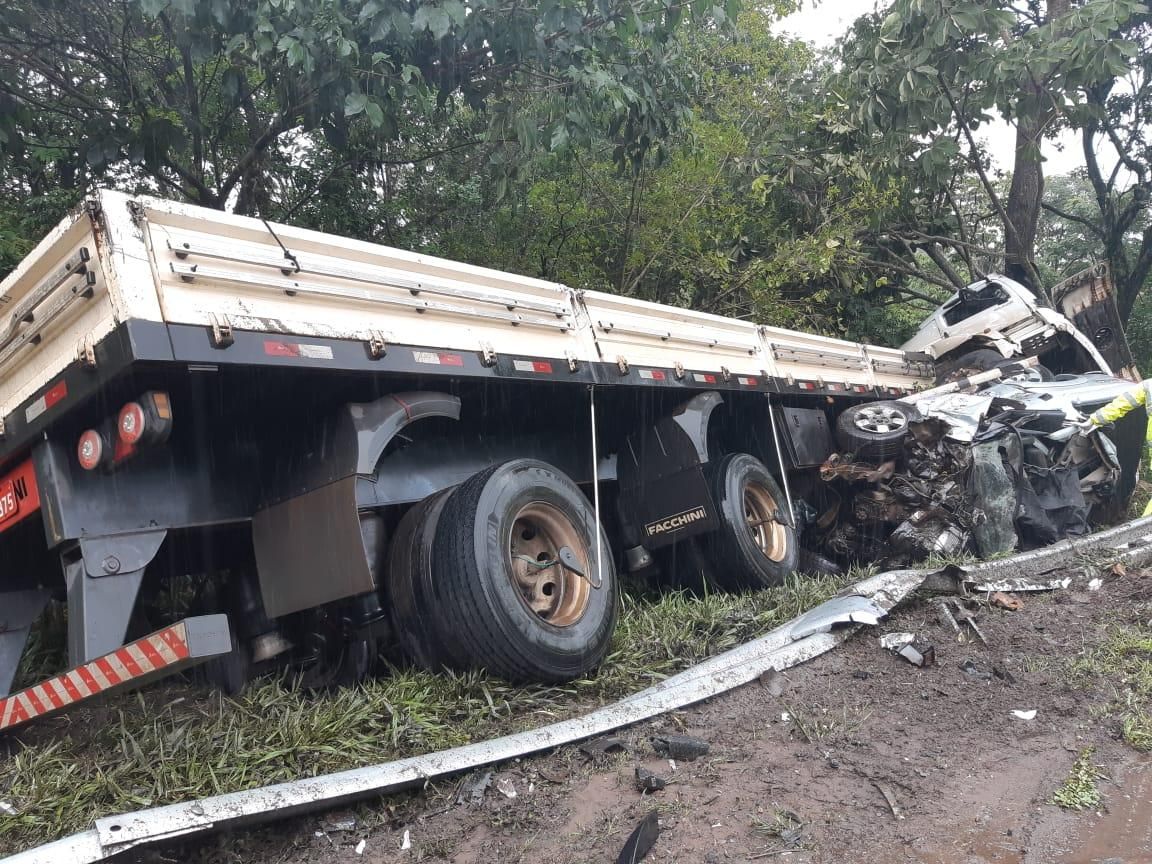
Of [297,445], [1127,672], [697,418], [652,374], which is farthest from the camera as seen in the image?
[697,418]

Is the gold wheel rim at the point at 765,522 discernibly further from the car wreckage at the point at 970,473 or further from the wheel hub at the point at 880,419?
the wheel hub at the point at 880,419

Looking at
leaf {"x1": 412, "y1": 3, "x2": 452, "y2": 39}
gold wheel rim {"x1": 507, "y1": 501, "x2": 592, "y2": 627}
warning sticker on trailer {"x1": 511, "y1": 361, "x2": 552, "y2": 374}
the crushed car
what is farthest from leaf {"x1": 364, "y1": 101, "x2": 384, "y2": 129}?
the crushed car

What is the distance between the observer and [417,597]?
374 centimetres

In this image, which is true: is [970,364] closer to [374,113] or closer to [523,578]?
[374,113]

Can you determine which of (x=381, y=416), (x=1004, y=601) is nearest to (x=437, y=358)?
(x=381, y=416)

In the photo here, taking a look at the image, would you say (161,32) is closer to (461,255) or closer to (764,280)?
(461,255)

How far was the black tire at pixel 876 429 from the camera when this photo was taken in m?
6.87

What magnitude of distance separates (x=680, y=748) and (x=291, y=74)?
5275 millimetres

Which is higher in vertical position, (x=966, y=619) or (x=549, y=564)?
(x=549, y=564)

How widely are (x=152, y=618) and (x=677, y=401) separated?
3.18m

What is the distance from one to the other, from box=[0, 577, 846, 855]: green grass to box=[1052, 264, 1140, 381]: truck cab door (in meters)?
9.32

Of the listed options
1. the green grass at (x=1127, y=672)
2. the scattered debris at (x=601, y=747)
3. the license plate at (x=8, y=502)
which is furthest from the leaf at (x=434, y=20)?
the green grass at (x=1127, y=672)

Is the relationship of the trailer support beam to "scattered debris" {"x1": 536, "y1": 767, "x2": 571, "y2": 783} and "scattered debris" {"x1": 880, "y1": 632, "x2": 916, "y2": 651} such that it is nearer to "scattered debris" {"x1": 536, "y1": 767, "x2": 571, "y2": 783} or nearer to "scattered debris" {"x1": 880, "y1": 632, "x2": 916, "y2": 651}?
"scattered debris" {"x1": 536, "y1": 767, "x2": 571, "y2": 783}

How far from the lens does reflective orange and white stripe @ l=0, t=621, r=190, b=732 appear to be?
2734 mm
